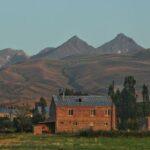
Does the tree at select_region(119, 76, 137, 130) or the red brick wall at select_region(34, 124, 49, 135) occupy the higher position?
the tree at select_region(119, 76, 137, 130)

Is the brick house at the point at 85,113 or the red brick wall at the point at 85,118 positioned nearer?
the red brick wall at the point at 85,118

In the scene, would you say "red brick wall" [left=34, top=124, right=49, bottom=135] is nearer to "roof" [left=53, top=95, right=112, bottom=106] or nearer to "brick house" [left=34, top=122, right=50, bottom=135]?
"brick house" [left=34, top=122, right=50, bottom=135]

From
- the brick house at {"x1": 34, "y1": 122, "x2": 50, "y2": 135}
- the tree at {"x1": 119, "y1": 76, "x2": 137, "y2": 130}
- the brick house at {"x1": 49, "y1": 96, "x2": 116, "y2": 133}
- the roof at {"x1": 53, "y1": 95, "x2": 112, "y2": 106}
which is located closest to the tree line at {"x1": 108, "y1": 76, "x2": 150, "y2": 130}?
the tree at {"x1": 119, "y1": 76, "x2": 137, "y2": 130}

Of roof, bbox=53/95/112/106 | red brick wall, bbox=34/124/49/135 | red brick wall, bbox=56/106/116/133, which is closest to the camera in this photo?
red brick wall, bbox=34/124/49/135

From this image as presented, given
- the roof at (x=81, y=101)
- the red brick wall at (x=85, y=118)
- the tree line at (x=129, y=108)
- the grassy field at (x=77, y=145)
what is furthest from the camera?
the tree line at (x=129, y=108)

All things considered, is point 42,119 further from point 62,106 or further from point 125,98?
point 125,98

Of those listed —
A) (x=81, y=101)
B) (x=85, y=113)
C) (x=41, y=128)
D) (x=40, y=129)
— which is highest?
(x=81, y=101)

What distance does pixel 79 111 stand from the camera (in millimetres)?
134875

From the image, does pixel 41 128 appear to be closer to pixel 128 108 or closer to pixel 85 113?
pixel 85 113

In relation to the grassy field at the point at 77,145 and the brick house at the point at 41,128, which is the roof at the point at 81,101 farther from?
the grassy field at the point at 77,145

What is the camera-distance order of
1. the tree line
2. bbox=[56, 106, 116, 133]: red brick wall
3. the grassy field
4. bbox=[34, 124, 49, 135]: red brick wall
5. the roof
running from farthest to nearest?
the tree line < the roof < bbox=[56, 106, 116, 133]: red brick wall < bbox=[34, 124, 49, 135]: red brick wall < the grassy field

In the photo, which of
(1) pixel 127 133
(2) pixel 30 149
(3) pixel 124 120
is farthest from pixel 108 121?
(2) pixel 30 149

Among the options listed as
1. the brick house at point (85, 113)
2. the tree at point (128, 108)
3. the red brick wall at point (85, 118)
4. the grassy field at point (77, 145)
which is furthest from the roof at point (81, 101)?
the grassy field at point (77, 145)

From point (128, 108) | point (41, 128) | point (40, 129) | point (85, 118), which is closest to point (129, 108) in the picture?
point (128, 108)
